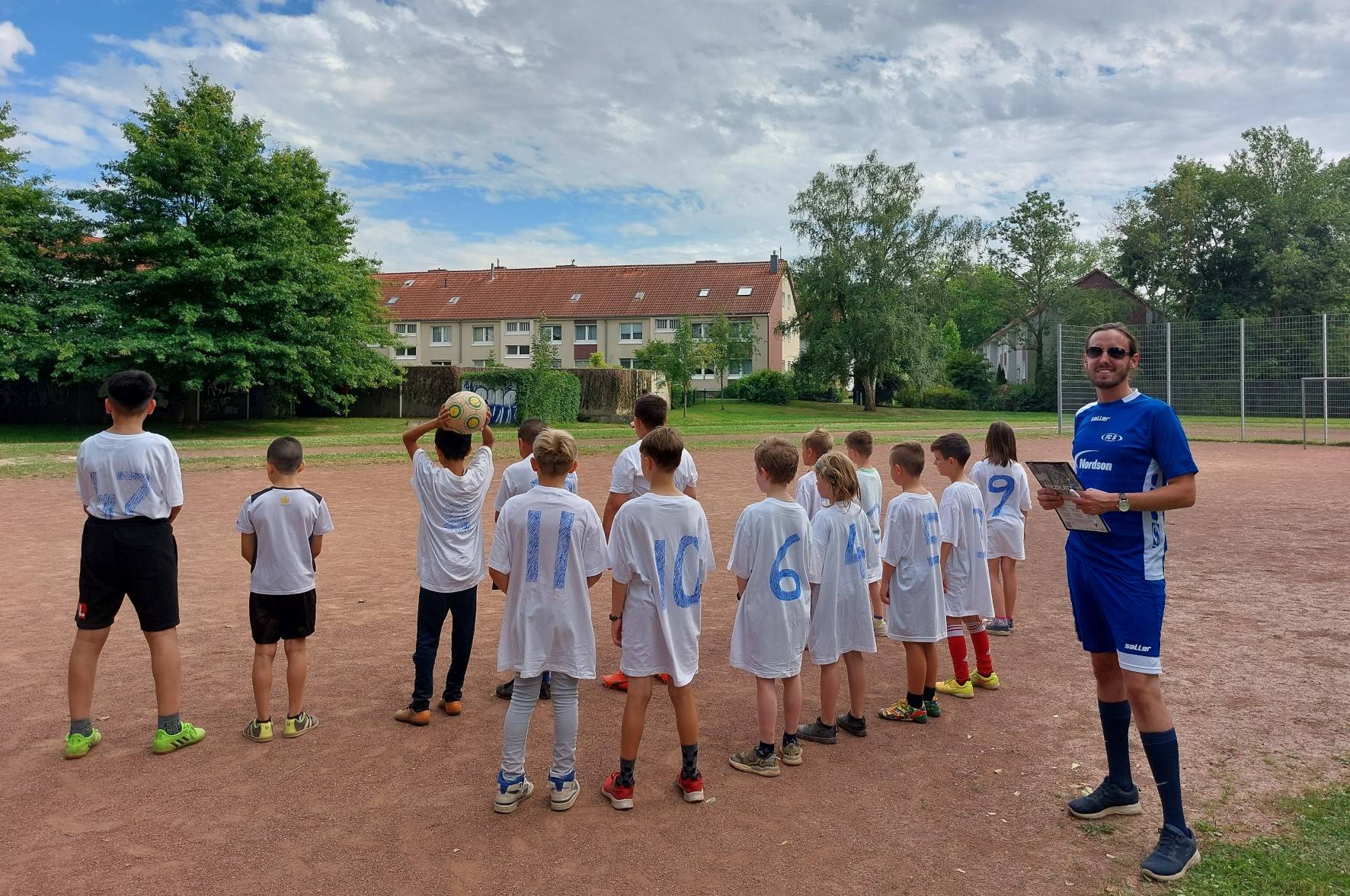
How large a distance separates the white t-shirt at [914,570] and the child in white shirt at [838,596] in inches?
12.7

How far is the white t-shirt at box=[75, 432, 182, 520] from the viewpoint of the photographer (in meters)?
4.60

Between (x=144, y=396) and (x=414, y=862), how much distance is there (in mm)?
2936

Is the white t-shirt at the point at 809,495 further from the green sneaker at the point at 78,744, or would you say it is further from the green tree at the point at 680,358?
the green tree at the point at 680,358

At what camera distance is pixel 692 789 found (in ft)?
13.9

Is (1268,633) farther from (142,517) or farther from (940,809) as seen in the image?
(142,517)

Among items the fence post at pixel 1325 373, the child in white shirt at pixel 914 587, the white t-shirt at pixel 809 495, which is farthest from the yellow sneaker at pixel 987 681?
the fence post at pixel 1325 373

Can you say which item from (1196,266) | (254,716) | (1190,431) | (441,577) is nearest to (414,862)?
(441,577)

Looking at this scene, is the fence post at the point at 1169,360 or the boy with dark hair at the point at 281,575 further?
the fence post at the point at 1169,360

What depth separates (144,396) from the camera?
15.6 feet

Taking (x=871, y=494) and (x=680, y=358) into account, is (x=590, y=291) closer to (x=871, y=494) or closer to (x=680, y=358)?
(x=680, y=358)

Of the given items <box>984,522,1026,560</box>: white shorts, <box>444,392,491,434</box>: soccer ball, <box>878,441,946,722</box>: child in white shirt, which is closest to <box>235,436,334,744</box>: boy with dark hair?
<box>444,392,491,434</box>: soccer ball

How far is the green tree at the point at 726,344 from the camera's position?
50094mm

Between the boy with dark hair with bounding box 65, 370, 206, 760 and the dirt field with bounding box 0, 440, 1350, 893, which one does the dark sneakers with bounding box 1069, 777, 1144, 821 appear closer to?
the dirt field with bounding box 0, 440, 1350, 893

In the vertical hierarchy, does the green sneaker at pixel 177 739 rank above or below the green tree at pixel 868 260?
below
